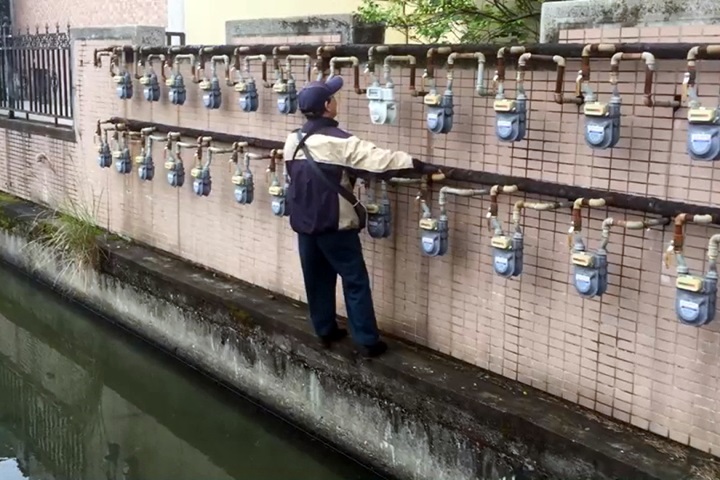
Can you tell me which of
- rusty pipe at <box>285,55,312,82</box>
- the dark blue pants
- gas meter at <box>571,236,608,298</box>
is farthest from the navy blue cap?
gas meter at <box>571,236,608,298</box>

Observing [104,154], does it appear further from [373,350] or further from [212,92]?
[373,350]

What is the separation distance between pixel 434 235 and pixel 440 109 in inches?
26.5

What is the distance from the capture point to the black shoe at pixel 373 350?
525cm

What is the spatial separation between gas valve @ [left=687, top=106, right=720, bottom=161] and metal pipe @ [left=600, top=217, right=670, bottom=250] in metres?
0.40

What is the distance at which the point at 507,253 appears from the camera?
4508 mm

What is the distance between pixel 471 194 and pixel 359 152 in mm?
655

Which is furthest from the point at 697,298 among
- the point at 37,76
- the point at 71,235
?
the point at 37,76

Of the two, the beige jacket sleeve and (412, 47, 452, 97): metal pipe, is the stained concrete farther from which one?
the beige jacket sleeve

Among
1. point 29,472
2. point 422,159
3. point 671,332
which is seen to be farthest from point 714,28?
point 29,472

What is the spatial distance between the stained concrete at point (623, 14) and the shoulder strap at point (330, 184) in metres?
1.35

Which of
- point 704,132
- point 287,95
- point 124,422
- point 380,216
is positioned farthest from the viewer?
point 124,422

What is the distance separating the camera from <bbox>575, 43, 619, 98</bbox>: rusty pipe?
4.04m

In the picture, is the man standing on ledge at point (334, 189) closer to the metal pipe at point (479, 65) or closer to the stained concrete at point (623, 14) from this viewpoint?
the metal pipe at point (479, 65)

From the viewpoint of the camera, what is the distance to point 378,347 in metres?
5.27
